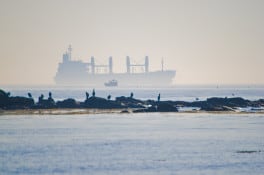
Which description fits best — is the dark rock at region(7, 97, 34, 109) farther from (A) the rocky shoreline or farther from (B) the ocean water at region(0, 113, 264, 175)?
(B) the ocean water at region(0, 113, 264, 175)

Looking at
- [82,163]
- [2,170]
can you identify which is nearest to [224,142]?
[82,163]

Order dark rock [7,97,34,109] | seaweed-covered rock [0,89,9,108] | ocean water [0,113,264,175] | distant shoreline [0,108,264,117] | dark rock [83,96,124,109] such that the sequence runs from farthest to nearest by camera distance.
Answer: dark rock [83,96,124,109] < dark rock [7,97,34,109] < seaweed-covered rock [0,89,9,108] < distant shoreline [0,108,264,117] < ocean water [0,113,264,175]

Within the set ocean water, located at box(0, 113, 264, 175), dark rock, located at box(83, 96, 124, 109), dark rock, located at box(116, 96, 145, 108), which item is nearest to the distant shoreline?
dark rock, located at box(83, 96, 124, 109)

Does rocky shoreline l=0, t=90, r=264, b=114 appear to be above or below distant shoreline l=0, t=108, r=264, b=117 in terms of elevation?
above

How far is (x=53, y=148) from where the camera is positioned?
41312 millimetres

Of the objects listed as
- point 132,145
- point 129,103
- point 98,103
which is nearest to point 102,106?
point 98,103

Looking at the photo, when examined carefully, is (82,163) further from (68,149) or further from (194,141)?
(194,141)

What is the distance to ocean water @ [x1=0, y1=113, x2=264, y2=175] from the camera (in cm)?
3384

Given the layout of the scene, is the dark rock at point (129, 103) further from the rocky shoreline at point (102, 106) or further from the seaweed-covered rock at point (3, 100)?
the seaweed-covered rock at point (3, 100)

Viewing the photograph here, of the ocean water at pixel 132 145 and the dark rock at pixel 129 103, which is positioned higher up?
the dark rock at pixel 129 103

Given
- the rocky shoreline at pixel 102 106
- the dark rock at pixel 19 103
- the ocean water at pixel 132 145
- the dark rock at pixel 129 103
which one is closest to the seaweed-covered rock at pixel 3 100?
the rocky shoreline at pixel 102 106

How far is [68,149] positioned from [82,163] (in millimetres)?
5836

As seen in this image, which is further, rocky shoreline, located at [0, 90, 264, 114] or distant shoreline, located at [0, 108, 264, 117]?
rocky shoreline, located at [0, 90, 264, 114]

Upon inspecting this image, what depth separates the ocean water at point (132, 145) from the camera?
33.8 m
